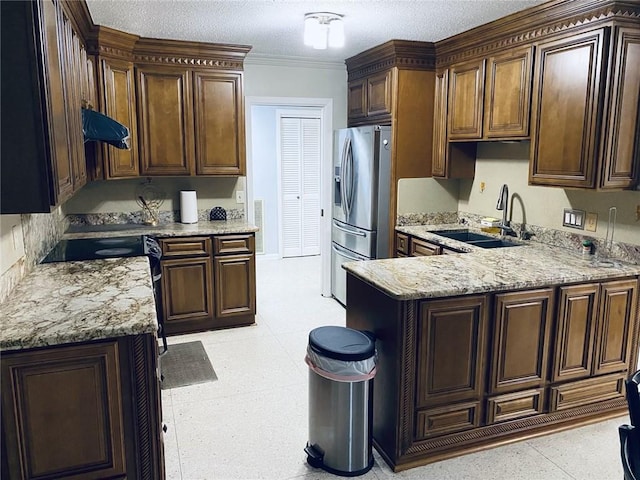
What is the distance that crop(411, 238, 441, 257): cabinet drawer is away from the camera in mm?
3927

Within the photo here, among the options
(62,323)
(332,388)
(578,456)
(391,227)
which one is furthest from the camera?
(391,227)

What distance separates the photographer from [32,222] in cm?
275

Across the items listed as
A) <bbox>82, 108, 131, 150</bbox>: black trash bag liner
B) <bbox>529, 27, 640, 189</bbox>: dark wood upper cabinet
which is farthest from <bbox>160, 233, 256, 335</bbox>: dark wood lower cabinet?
<bbox>529, 27, 640, 189</bbox>: dark wood upper cabinet

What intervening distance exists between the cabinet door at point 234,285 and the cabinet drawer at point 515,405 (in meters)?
2.40

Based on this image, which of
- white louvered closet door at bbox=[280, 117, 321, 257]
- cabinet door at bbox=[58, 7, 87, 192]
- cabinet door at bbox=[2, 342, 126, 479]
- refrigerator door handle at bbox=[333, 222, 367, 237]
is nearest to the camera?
cabinet door at bbox=[2, 342, 126, 479]

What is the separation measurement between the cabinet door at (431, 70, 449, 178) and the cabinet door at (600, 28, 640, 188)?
1.59m

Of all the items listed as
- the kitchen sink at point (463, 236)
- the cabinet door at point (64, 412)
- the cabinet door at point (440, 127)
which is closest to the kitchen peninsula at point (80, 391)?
the cabinet door at point (64, 412)

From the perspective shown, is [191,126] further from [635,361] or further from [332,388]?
[635,361]

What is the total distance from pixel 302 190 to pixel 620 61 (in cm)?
490

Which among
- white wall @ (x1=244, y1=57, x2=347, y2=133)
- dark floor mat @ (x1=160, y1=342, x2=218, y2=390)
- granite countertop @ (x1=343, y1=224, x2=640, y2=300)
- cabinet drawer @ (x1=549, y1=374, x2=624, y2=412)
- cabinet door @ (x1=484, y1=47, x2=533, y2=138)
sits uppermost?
white wall @ (x1=244, y1=57, x2=347, y2=133)

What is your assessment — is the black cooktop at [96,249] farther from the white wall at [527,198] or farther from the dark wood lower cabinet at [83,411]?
the white wall at [527,198]

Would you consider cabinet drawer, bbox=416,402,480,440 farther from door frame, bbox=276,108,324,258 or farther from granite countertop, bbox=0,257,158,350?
door frame, bbox=276,108,324,258

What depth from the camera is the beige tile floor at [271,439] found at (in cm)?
245

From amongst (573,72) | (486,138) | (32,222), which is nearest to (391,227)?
(486,138)
